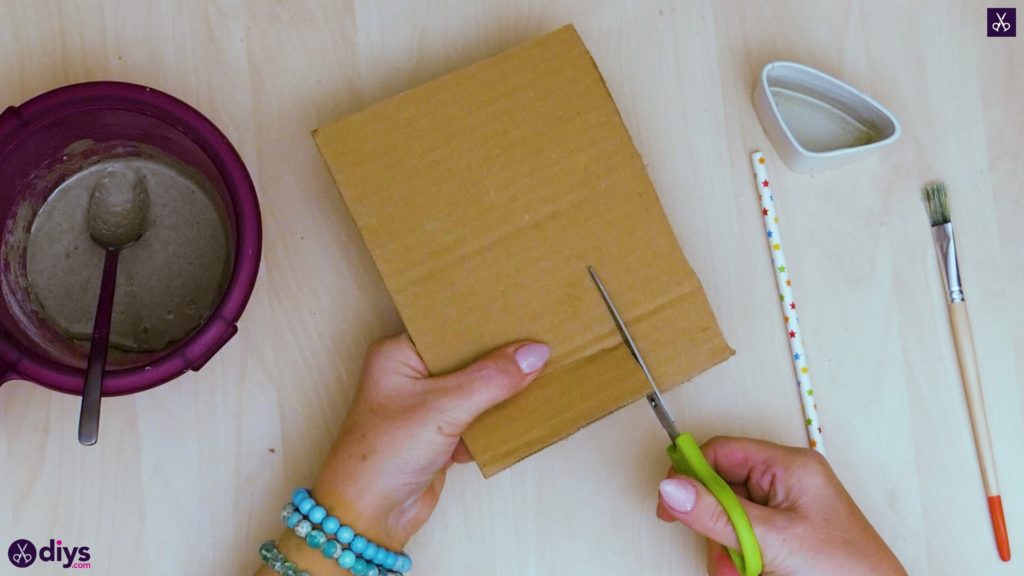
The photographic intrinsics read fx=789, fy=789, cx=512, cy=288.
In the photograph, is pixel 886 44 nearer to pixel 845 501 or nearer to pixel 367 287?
pixel 845 501

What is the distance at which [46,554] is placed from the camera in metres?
0.60

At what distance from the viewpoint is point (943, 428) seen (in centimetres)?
65

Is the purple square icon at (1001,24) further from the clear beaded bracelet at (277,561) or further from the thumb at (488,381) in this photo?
the clear beaded bracelet at (277,561)

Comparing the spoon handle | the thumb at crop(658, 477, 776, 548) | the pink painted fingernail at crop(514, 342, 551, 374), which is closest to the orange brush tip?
the thumb at crop(658, 477, 776, 548)

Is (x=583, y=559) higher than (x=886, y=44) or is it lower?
lower

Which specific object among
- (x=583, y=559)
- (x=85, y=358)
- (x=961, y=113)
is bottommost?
(x=583, y=559)

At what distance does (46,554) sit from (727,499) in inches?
20.0

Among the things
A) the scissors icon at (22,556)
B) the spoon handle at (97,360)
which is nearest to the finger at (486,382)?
the spoon handle at (97,360)

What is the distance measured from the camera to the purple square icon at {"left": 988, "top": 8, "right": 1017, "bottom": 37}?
2.27ft

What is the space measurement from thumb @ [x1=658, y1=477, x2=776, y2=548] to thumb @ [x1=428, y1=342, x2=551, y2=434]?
12 cm

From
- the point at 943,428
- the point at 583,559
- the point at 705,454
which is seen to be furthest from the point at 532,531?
the point at 943,428

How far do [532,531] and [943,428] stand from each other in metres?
0.35

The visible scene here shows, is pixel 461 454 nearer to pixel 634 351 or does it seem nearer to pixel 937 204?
pixel 634 351

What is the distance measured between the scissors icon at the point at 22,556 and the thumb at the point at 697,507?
0.48 metres
